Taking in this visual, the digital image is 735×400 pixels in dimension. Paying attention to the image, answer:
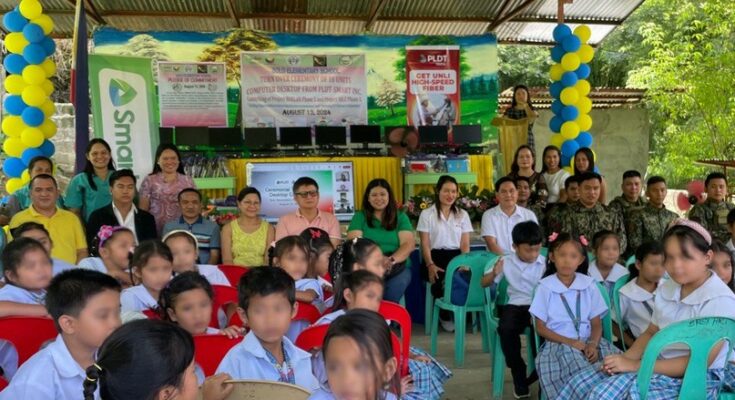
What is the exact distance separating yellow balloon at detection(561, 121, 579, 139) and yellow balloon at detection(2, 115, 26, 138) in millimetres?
6075

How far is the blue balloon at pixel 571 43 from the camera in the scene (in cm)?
807

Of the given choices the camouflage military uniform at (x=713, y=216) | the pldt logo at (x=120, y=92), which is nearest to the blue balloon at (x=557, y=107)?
the camouflage military uniform at (x=713, y=216)

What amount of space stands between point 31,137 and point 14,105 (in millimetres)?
487

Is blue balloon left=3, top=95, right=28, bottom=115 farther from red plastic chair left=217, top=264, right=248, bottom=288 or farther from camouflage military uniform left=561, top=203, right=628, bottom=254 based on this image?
camouflage military uniform left=561, top=203, right=628, bottom=254

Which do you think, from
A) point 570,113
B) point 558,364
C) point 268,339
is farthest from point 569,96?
point 268,339

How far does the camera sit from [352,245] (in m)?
3.35

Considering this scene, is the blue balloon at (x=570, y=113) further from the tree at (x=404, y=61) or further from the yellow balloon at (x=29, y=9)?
the yellow balloon at (x=29, y=9)

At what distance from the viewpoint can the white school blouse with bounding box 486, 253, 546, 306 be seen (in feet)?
12.3

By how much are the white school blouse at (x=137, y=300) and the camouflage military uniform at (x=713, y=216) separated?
14.0ft

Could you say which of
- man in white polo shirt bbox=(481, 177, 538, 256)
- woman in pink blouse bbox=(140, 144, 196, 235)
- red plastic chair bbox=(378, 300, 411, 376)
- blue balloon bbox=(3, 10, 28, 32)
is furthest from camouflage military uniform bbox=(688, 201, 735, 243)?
blue balloon bbox=(3, 10, 28, 32)

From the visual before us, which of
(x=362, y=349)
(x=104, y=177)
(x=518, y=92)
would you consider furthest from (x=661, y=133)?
(x=362, y=349)

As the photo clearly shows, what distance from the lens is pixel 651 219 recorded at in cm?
512

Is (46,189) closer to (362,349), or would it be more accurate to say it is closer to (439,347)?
(439,347)

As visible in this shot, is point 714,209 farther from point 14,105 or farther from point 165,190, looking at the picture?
point 14,105
